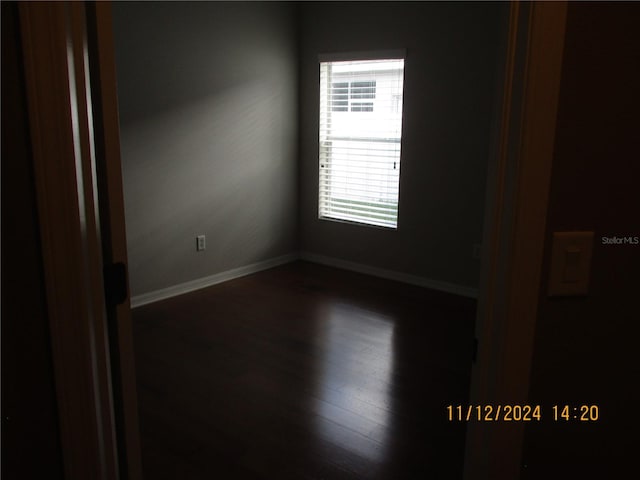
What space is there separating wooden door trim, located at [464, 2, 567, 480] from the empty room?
1.28 meters

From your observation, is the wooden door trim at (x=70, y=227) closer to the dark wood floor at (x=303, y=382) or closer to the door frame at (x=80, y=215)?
the door frame at (x=80, y=215)

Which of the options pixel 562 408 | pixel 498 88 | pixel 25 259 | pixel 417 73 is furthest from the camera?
pixel 417 73

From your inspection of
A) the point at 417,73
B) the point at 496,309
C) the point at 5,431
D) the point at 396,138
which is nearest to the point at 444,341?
the point at 396,138

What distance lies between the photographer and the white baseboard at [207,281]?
4.14 meters

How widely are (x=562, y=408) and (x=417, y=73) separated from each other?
3.74m

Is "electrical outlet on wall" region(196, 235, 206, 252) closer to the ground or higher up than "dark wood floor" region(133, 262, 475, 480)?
higher up

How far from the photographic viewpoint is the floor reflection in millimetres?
2449

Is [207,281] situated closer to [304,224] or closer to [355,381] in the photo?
[304,224]

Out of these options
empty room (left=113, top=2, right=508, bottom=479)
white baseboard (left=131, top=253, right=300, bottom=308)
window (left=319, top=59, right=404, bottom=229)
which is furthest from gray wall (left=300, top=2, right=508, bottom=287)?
white baseboard (left=131, top=253, right=300, bottom=308)

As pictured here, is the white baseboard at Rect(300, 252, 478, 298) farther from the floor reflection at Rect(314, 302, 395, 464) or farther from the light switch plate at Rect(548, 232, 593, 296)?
the light switch plate at Rect(548, 232, 593, 296)

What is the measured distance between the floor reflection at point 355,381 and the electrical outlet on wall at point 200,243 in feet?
4.03

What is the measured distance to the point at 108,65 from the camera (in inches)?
37.7

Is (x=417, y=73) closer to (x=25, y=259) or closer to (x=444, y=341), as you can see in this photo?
(x=444, y=341)

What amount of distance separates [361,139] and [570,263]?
157 inches
